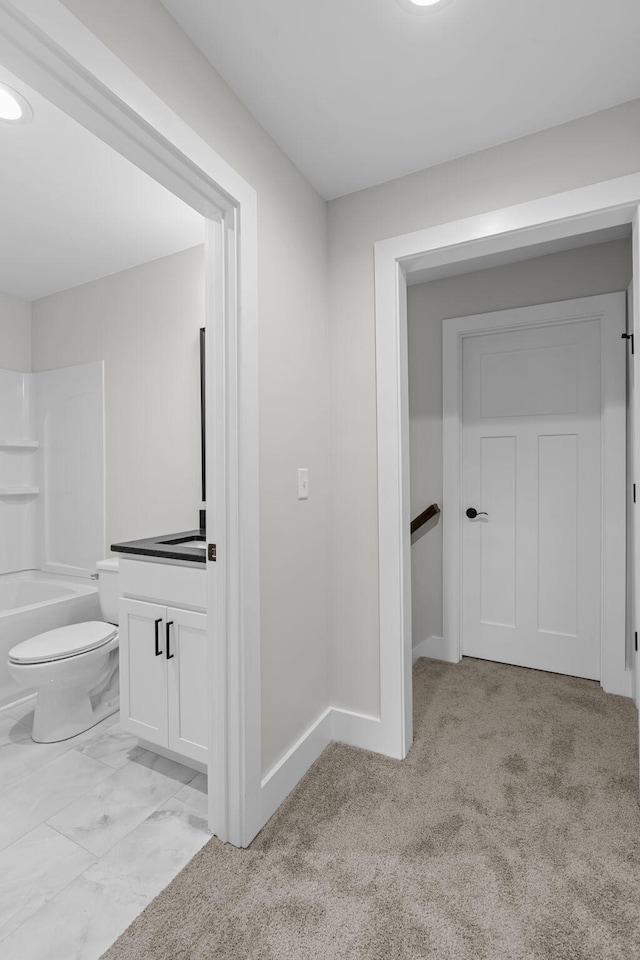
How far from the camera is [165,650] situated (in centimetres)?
182

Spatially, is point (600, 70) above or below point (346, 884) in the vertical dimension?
above

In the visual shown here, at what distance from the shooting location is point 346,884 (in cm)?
134

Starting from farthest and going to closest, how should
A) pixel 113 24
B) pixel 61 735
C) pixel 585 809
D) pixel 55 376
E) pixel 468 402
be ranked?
pixel 55 376, pixel 468 402, pixel 61 735, pixel 585 809, pixel 113 24

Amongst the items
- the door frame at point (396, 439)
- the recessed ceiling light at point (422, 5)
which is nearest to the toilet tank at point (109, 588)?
the door frame at point (396, 439)

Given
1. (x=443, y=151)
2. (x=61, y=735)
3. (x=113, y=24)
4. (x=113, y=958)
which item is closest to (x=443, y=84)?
(x=443, y=151)

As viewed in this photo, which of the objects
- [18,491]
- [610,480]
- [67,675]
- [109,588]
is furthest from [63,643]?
[610,480]

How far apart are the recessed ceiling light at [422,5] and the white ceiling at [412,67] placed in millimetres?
12

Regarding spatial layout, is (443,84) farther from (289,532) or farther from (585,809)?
(585,809)

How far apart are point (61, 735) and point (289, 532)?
56.8 inches

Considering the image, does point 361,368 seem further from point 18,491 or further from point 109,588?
point 18,491

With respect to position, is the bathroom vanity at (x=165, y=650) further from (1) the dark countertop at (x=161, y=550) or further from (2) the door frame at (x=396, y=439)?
(2) the door frame at (x=396, y=439)

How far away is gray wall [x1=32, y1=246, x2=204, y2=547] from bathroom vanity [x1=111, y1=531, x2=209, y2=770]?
703mm

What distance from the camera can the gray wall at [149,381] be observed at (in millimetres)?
2545

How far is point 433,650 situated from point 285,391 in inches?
79.1
